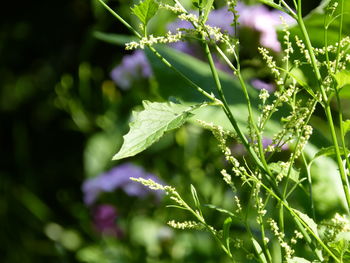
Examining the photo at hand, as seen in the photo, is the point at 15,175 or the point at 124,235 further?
the point at 15,175

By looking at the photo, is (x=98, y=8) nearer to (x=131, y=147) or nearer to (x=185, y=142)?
(x=185, y=142)

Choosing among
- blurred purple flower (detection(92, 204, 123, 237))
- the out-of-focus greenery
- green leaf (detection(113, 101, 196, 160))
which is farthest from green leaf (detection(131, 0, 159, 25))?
blurred purple flower (detection(92, 204, 123, 237))

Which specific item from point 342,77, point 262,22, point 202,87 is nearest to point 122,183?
point 262,22

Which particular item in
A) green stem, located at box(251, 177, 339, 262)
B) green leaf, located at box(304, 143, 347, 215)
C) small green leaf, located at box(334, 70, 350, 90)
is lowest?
green leaf, located at box(304, 143, 347, 215)

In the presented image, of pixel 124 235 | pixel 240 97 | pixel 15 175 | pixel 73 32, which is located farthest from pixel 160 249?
pixel 73 32

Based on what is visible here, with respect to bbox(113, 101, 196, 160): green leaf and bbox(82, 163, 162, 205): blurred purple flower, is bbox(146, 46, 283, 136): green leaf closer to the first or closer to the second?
bbox(113, 101, 196, 160): green leaf

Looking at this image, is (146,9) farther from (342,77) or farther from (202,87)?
(202,87)
